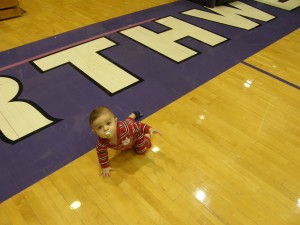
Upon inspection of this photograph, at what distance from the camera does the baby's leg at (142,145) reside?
1.69 m

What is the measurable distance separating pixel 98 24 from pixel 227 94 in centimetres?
191

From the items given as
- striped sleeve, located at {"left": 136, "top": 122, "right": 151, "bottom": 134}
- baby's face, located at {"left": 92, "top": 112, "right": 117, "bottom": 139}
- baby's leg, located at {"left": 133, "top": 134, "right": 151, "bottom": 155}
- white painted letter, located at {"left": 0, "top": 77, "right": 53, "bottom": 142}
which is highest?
baby's face, located at {"left": 92, "top": 112, "right": 117, "bottom": 139}

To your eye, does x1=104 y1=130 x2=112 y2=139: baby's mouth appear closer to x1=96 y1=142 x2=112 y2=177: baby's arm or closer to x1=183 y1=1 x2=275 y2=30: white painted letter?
x1=96 y1=142 x2=112 y2=177: baby's arm

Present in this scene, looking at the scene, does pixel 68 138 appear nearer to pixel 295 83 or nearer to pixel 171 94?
pixel 171 94

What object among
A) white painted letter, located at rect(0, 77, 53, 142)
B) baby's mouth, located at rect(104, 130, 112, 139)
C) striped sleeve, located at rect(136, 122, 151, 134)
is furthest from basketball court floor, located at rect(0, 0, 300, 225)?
baby's mouth, located at rect(104, 130, 112, 139)

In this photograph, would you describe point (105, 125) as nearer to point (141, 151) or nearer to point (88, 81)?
point (141, 151)

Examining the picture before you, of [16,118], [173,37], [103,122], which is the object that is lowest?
[16,118]

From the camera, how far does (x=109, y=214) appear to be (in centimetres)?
142

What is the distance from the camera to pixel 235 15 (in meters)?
3.61

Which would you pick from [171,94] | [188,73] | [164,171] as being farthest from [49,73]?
[164,171]

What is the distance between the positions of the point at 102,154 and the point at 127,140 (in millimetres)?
171

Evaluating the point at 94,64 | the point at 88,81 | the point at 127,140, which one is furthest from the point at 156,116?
the point at 94,64

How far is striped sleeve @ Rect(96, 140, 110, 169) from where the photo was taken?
59.6 inches

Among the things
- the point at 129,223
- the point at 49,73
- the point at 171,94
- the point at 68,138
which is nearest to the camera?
the point at 129,223
